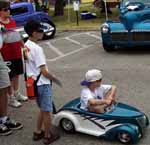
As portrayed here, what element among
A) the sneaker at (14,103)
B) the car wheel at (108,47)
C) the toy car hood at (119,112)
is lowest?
the car wheel at (108,47)

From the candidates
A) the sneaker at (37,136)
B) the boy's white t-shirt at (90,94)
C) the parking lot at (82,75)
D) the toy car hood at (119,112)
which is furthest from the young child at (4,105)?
the boy's white t-shirt at (90,94)

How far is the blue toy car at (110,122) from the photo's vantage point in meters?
4.82

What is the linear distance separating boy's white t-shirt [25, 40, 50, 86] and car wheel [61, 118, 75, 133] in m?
0.67

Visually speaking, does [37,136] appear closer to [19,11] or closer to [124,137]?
[124,137]

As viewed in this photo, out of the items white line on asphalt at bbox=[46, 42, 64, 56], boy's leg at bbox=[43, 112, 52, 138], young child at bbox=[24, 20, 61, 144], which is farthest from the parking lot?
young child at bbox=[24, 20, 61, 144]

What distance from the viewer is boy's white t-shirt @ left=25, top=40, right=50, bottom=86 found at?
4.68 meters

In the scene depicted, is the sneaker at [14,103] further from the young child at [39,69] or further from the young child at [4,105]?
the young child at [39,69]

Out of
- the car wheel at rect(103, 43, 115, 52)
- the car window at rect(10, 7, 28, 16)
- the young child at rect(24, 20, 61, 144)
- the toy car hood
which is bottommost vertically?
the car wheel at rect(103, 43, 115, 52)

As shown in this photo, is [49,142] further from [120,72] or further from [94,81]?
[120,72]

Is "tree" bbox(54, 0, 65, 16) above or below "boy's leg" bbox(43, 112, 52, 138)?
below

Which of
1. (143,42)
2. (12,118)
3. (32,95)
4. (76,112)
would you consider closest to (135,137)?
(76,112)

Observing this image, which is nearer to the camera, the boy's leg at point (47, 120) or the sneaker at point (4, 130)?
the boy's leg at point (47, 120)

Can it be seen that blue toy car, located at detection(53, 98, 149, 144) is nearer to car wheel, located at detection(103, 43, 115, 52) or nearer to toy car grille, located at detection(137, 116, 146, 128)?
toy car grille, located at detection(137, 116, 146, 128)

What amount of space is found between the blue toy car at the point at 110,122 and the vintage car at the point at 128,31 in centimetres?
542
